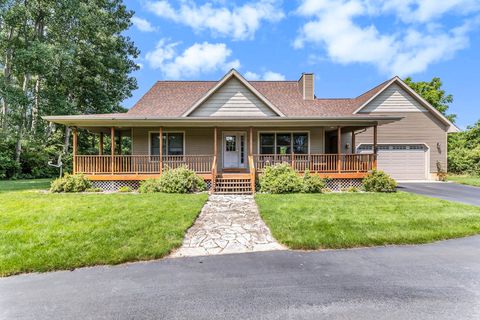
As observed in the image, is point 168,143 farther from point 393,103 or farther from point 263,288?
point 393,103

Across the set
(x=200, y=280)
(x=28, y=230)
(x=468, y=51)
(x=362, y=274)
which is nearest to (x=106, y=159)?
(x=28, y=230)

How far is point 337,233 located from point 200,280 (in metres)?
3.03

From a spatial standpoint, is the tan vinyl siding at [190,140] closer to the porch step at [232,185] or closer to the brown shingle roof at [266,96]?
the brown shingle roof at [266,96]

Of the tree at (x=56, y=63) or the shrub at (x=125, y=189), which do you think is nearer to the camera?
the shrub at (x=125, y=189)

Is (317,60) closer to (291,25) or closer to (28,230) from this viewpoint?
(291,25)

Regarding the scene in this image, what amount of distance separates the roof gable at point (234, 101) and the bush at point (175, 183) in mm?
3758

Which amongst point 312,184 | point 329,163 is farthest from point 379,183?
point 312,184

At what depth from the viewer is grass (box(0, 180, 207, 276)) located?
4027mm

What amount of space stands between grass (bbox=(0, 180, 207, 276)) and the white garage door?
13.5 m

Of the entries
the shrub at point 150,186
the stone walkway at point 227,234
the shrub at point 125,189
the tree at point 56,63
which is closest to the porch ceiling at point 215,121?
the shrub at point 150,186

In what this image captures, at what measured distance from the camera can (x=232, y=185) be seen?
11.3m

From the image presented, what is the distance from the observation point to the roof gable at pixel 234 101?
1316cm

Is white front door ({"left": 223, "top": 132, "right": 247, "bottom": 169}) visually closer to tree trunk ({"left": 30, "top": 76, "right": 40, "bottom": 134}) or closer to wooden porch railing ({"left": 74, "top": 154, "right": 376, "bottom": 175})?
wooden porch railing ({"left": 74, "top": 154, "right": 376, "bottom": 175})

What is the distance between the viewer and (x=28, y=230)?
5.21 m
